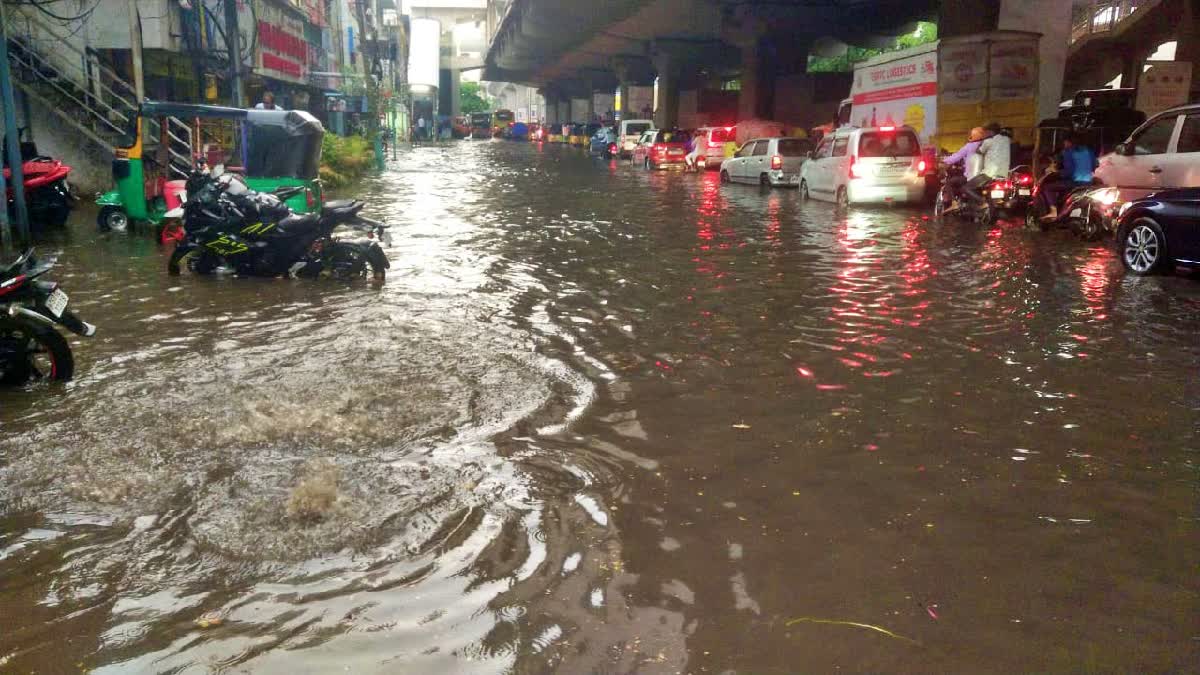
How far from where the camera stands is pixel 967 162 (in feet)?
53.4

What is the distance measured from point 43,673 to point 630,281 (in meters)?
7.51

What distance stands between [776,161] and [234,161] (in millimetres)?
14016

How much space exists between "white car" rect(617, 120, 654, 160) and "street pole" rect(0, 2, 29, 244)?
3214cm

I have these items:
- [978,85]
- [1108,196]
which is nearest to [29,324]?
[1108,196]

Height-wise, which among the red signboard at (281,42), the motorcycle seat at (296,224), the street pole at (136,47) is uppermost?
the red signboard at (281,42)

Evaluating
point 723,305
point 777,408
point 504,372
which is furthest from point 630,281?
point 777,408

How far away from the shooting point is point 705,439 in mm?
A: 5004

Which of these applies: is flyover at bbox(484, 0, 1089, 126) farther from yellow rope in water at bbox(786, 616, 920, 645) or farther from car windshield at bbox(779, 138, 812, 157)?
yellow rope in water at bbox(786, 616, 920, 645)

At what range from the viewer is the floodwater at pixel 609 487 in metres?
3.07

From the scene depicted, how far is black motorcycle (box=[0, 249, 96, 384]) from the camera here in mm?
5777

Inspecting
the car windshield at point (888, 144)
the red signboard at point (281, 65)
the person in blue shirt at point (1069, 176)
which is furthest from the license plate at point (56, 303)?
the red signboard at point (281, 65)

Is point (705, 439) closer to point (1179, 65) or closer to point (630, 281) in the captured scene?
point (630, 281)

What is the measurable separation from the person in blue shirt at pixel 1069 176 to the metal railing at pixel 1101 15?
74.5ft

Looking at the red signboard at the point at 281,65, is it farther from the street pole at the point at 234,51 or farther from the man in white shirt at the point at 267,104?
the street pole at the point at 234,51
